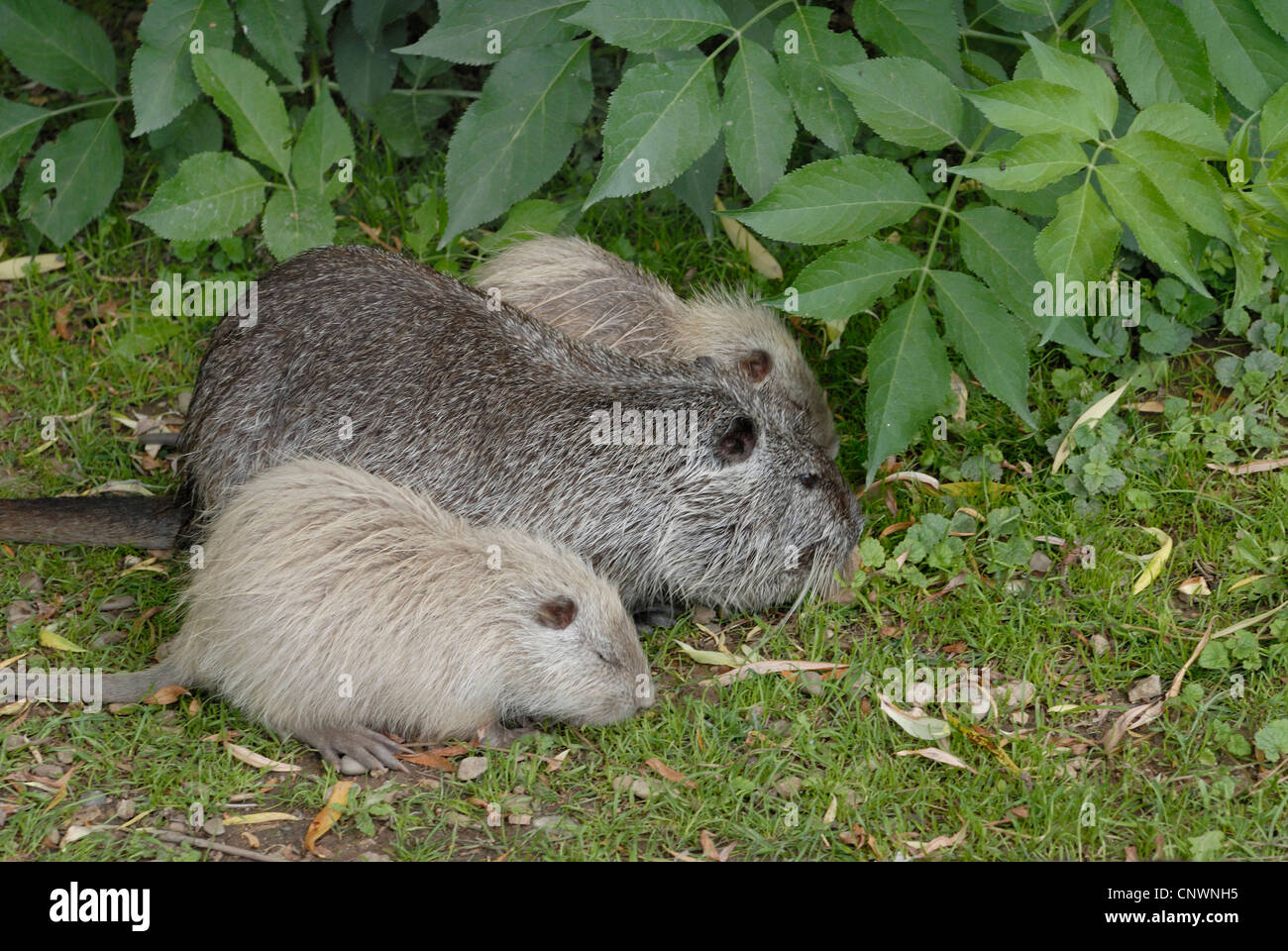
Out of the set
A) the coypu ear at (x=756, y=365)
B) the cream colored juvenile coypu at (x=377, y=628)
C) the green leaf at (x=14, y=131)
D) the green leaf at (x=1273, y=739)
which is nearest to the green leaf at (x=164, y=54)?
the green leaf at (x=14, y=131)

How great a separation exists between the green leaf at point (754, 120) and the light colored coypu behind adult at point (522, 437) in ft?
2.29

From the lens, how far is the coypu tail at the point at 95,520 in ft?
13.7

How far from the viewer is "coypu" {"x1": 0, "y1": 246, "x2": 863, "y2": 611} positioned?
4.03 meters

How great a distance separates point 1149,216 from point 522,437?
1884 mm

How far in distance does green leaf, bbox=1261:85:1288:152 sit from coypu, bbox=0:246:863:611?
61.7 inches

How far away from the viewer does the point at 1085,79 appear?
3.30m

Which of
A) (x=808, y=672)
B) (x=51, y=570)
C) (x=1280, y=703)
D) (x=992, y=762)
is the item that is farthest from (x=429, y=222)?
(x=1280, y=703)

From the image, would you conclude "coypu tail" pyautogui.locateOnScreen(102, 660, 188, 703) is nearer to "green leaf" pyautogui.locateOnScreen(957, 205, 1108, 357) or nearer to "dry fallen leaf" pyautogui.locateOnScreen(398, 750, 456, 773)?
"dry fallen leaf" pyautogui.locateOnScreen(398, 750, 456, 773)

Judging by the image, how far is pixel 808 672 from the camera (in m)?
3.85

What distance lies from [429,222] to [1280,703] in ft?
11.2

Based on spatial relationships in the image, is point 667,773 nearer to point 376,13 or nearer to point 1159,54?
point 1159,54

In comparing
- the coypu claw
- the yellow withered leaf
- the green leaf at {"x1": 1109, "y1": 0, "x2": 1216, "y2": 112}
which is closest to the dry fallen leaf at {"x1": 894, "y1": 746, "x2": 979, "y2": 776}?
the coypu claw

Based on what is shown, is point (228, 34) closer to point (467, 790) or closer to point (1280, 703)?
point (467, 790)

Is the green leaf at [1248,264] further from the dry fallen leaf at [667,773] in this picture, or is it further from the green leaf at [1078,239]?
the dry fallen leaf at [667,773]
